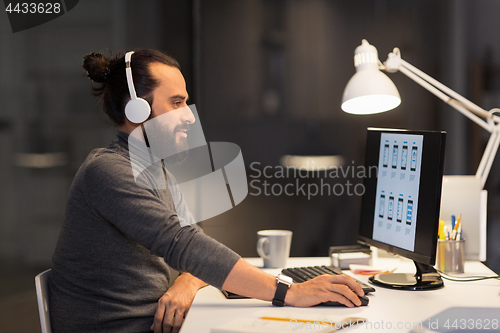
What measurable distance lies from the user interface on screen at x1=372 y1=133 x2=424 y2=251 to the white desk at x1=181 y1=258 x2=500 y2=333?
0.49ft

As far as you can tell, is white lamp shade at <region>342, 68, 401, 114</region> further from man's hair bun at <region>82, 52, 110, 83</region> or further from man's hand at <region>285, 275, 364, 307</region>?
man's hair bun at <region>82, 52, 110, 83</region>

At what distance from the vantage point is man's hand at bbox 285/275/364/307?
1004 millimetres

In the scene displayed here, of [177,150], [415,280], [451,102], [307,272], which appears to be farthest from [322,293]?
[451,102]

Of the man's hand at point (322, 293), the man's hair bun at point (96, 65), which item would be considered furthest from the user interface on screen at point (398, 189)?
the man's hair bun at point (96, 65)

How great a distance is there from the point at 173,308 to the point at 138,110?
0.56 meters

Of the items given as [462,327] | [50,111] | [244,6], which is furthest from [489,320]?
[50,111]

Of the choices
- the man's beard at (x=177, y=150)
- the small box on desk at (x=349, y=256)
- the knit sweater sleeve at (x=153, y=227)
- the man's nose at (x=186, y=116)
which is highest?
the man's nose at (x=186, y=116)

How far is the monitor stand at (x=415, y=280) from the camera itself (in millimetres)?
1165

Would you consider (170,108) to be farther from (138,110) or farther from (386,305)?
(386,305)

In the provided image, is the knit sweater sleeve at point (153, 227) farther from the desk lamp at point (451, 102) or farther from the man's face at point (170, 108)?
the desk lamp at point (451, 102)

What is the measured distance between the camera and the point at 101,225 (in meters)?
1.11

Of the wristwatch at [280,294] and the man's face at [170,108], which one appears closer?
the wristwatch at [280,294]

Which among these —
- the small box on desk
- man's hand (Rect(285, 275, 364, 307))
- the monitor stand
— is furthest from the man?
the small box on desk

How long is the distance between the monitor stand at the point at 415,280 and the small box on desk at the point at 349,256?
185 mm
